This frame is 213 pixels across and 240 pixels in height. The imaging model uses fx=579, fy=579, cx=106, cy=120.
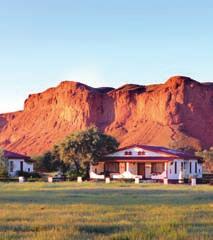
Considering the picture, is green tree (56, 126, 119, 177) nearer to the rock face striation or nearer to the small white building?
the small white building

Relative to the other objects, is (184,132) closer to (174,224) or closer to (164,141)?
(164,141)

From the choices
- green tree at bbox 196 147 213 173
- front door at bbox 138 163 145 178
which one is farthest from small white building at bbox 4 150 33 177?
green tree at bbox 196 147 213 173

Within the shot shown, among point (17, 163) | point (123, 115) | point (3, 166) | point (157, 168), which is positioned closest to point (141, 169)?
point (157, 168)

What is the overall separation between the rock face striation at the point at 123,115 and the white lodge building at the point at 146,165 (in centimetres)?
4761

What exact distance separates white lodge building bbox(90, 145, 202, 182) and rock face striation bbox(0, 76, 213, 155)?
4761 centimetres

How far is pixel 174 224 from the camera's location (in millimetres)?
17438

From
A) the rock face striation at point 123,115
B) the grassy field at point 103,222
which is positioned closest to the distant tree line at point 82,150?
the grassy field at point 103,222

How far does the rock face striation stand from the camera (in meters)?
142

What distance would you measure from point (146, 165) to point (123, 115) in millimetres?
82940

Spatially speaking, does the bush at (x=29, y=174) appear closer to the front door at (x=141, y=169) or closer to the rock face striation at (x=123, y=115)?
the front door at (x=141, y=169)

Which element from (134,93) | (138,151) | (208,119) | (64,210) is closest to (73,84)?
(134,93)

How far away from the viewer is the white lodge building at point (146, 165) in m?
72.0

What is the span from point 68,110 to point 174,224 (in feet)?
493

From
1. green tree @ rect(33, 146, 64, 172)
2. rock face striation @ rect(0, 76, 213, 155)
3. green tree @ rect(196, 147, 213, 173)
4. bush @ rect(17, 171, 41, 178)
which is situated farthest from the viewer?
rock face striation @ rect(0, 76, 213, 155)
